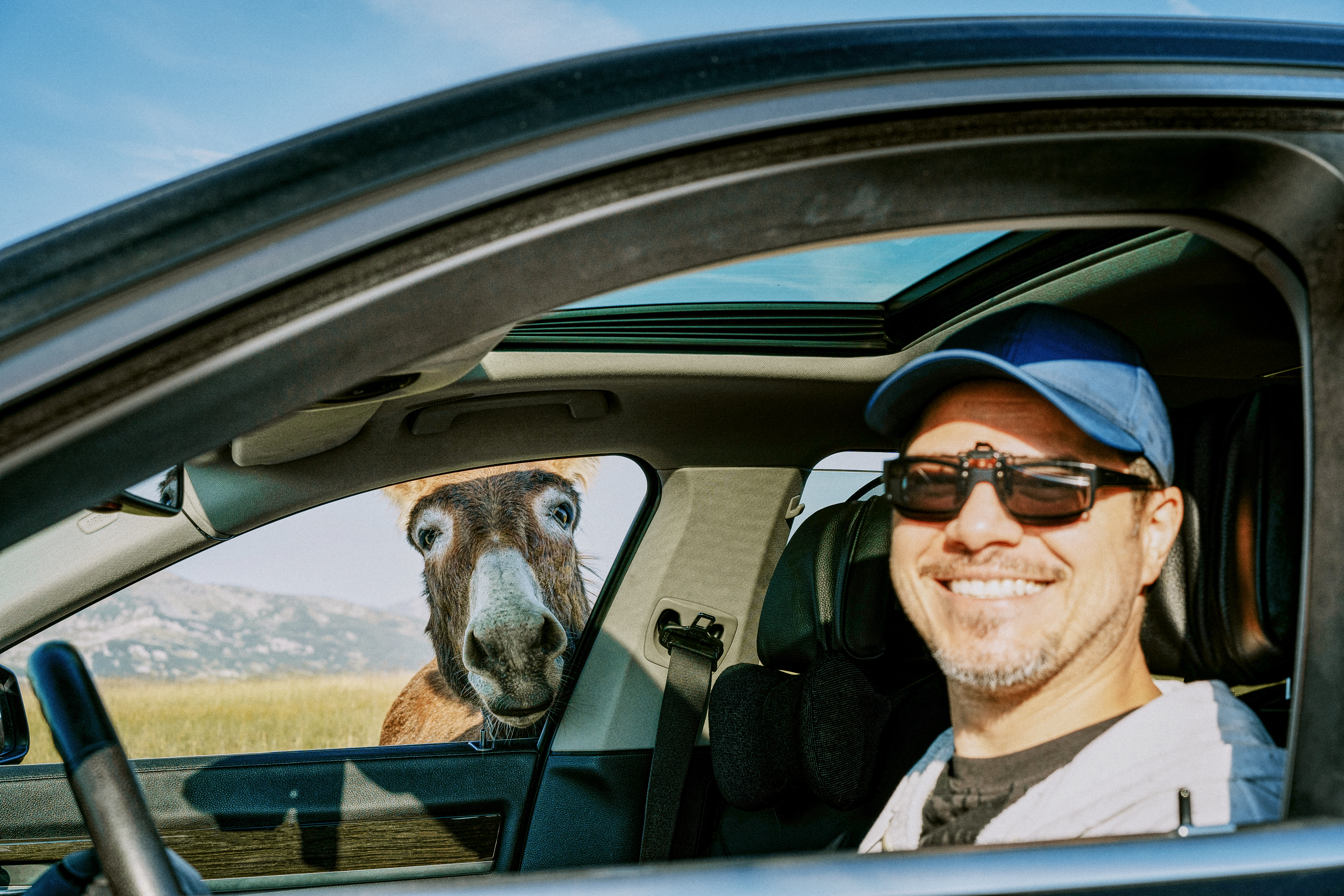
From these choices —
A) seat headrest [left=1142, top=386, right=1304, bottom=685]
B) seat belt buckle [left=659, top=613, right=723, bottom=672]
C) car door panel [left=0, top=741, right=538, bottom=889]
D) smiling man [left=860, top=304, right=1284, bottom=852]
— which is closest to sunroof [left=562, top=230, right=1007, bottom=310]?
smiling man [left=860, top=304, right=1284, bottom=852]

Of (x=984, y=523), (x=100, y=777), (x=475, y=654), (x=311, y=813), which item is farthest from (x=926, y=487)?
(x=311, y=813)

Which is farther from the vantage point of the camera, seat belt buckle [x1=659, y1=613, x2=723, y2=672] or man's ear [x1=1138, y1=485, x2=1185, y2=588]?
seat belt buckle [x1=659, y1=613, x2=723, y2=672]

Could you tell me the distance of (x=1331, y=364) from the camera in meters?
1.00

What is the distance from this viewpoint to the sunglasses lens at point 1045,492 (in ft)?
4.70

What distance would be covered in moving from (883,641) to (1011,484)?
1.01m

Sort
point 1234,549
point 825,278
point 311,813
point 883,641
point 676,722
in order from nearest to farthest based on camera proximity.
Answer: point 1234,549
point 825,278
point 883,641
point 311,813
point 676,722

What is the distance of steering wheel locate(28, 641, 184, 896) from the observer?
3.42 ft

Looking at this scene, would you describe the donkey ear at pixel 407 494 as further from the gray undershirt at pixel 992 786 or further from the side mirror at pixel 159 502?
the gray undershirt at pixel 992 786

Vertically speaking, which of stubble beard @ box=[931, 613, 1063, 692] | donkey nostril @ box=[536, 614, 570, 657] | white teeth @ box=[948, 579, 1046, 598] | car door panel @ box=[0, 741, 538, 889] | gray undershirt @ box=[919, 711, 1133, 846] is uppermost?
donkey nostril @ box=[536, 614, 570, 657]

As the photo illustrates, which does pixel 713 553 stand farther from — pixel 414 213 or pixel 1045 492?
pixel 414 213

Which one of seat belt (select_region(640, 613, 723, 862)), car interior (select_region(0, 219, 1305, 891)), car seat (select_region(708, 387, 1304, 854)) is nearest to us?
car seat (select_region(708, 387, 1304, 854))

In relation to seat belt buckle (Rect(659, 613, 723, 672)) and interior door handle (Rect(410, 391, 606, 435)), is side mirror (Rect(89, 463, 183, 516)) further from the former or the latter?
seat belt buckle (Rect(659, 613, 723, 672))

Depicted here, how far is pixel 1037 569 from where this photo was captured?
1.48 meters

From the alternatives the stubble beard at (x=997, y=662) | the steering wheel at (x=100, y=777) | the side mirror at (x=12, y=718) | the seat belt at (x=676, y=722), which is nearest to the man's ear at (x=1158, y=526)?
the stubble beard at (x=997, y=662)
